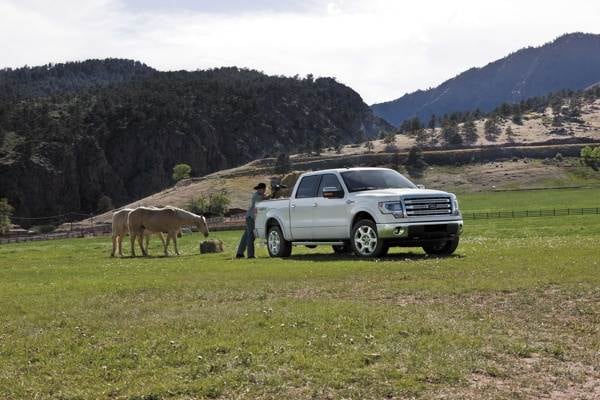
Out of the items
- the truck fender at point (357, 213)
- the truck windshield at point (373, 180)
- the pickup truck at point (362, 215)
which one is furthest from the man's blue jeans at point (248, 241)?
the truck fender at point (357, 213)

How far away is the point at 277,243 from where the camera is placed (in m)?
22.0

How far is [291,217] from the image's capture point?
2117 centimetres

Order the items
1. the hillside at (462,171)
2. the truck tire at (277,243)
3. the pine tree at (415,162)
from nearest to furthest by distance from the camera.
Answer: the truck tire at (277,243) → the hillside at (462,171) → the pine tree at (415,162)

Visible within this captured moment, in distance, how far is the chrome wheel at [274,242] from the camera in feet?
72.0

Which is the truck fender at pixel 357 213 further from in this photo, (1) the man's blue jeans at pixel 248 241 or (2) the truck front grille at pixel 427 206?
(1) the man's blue jeans at pixel 248 241

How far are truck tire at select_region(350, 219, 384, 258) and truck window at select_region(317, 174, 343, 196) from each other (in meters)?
1.47

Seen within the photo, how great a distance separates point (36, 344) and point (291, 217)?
1306 centimetres

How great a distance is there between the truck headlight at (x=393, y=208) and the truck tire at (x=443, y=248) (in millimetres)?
2102

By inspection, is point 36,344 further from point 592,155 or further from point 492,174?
point 592,155

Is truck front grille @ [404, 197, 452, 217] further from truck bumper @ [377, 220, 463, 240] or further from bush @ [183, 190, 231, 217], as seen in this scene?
bush @ [183, 190, 231, 217]

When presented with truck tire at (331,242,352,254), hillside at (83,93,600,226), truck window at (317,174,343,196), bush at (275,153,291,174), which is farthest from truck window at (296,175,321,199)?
bush at (275,153,291,174)

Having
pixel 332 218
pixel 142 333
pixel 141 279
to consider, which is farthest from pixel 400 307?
pixel 332 218

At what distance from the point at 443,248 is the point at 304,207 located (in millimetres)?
4320

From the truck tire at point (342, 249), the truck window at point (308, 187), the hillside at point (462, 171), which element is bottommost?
the truck tire at point (342, 249)
